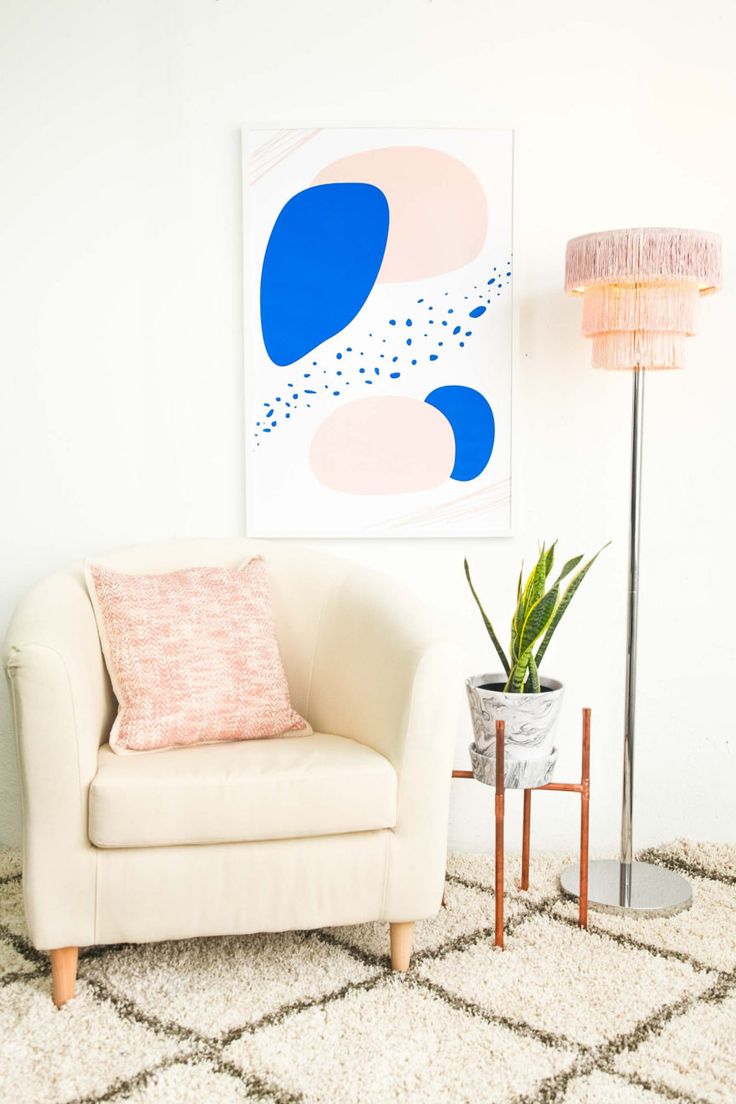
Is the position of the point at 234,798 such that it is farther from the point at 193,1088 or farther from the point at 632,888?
the point at 632,888

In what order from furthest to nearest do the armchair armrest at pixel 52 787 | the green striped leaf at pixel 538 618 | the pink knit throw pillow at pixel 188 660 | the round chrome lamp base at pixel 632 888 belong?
1. the round chrome lamp base at pixel 632 888
2. the green striped leaf at pixel 538 618
3. the pink knit throw pillow at pixel 188 660
4. the armchair armrest at pixel 52 787

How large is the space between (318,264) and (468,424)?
585mm

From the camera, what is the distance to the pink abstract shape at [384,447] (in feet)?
9.40

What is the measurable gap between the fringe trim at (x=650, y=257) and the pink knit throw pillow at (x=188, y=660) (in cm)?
109

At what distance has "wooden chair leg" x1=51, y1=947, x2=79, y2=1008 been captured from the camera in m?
2.06

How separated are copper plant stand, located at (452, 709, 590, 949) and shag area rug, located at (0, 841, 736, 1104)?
0.22ft

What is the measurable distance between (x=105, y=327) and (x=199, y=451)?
0.42m

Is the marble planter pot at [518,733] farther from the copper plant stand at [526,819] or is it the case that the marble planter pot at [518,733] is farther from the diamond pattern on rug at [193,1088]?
the diamond pattern on rug at [193,1088]

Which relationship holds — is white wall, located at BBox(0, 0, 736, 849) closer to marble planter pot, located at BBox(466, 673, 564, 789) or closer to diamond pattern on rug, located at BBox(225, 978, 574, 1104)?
marble planter pot, located at BBox(466, 673, 564, 789)

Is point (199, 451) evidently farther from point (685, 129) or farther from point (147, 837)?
point (685, 129)

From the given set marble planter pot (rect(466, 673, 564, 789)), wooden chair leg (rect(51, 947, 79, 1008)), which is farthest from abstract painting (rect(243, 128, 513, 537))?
wooden chair leg (rect(51, 947, 79, 1008))

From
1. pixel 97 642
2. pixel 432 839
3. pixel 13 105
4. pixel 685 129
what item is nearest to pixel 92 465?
pixel 97 642

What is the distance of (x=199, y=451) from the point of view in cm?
290

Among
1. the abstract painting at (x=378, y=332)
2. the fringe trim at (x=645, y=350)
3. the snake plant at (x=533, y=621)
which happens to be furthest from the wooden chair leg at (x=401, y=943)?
the fringe trim at (x=645, y=350)
